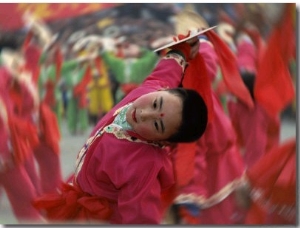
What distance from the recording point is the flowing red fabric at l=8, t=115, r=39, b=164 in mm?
880

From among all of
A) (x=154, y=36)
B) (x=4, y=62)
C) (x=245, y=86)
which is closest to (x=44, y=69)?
(x=4, y=62)

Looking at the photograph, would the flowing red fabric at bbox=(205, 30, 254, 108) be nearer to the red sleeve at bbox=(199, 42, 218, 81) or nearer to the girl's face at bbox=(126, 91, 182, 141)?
the red sleeve at bbox=(199, 42, 218, 81)

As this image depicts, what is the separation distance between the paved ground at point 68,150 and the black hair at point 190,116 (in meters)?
0.19

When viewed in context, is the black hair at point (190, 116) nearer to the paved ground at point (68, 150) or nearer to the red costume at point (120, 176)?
the red costume at point (120, 176)

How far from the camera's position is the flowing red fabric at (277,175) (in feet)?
2.90

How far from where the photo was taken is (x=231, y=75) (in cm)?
89

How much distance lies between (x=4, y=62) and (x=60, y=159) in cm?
19

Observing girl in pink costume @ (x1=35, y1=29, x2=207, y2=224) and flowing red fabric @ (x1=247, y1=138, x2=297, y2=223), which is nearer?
girl in pink costume @ (x1=35, y1=29, x2=207, y2=224)

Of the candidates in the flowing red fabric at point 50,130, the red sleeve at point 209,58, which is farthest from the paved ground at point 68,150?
the red sleeve at point 209,58

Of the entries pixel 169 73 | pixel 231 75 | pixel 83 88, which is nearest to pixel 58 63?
pixel 83 88

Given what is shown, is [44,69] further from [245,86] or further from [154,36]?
[245,86]

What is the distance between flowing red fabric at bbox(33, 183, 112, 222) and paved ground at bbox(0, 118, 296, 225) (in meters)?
0.04

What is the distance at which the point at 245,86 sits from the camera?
2.93 feet

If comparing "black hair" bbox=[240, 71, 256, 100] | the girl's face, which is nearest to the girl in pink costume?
the girl's face
